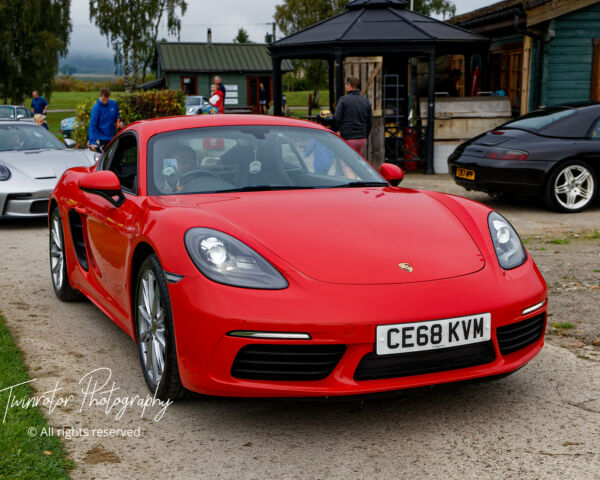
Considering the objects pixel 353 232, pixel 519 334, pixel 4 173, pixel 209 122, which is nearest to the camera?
pixel 519 334

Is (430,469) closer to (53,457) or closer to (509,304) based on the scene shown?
(509,304)

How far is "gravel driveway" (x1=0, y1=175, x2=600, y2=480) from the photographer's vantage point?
10.0 ft

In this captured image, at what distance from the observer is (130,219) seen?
410 cm

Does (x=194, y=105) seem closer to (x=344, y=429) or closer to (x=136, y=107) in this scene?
(x=136, y=107)

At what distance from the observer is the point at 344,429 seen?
11.3 ft

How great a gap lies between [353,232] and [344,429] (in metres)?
0.90

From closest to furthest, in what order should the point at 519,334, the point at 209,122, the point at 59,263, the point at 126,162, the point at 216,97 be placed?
1. the point at 519,334
2. the point at 209,122
3. the point at 126,162
4. the point at 59,263
5. the point at 216,97

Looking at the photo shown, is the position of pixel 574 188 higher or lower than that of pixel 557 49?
lower

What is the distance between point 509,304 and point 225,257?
1.25 metres

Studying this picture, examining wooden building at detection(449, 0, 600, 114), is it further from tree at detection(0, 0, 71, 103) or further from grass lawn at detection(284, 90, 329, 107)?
grass lawn at detection(284, 90, 329, 107)

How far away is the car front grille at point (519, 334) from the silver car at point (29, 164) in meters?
7.36

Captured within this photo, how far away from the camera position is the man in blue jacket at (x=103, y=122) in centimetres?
1262

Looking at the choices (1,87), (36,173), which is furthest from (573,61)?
(1,87)

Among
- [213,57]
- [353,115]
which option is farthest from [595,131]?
[213,57]
